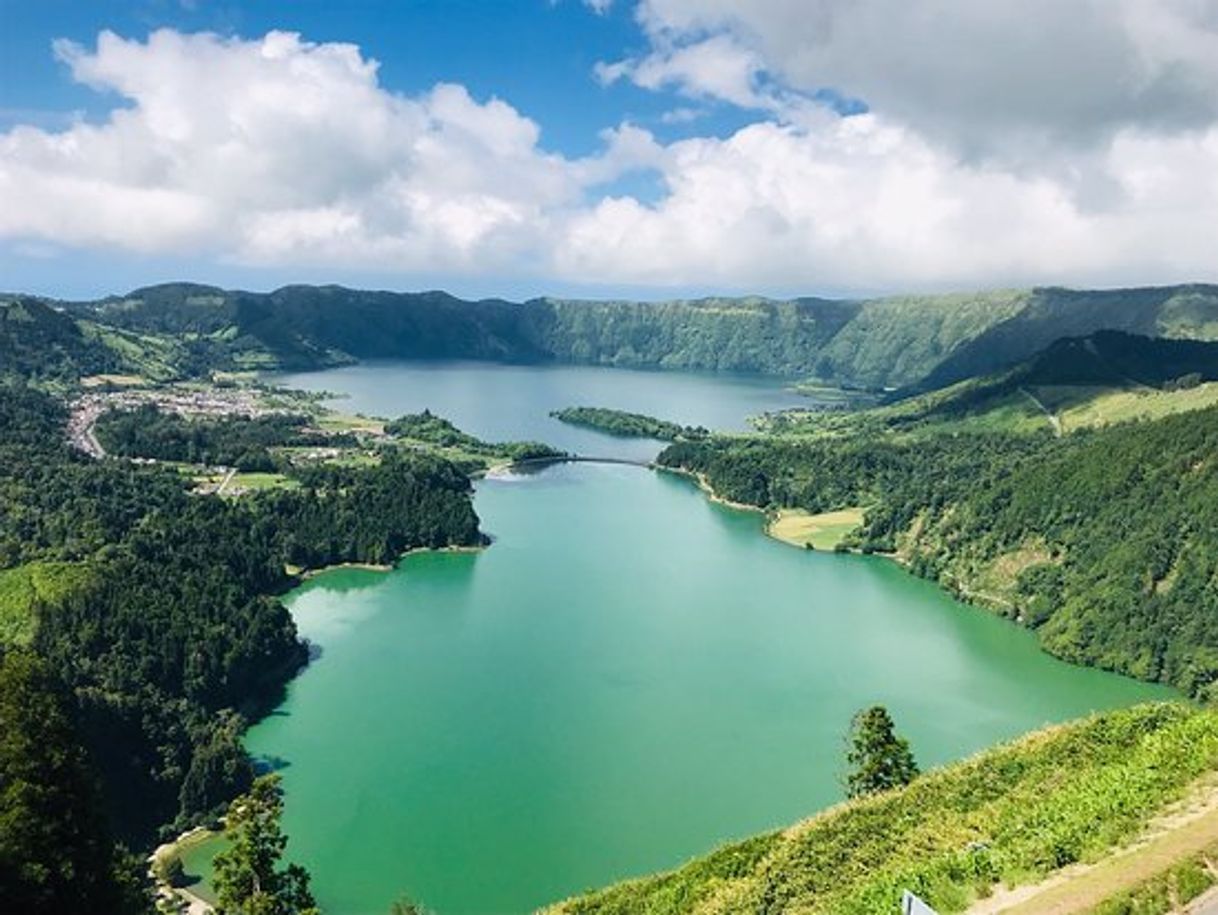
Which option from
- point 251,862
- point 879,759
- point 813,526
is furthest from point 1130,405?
point 251,862

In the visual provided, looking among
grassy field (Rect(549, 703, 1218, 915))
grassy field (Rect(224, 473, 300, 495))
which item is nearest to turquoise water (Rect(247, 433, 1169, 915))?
grassy field (Rect(549, 703, 1218, 915))

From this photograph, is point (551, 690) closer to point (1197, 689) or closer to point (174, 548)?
point (174, 548)

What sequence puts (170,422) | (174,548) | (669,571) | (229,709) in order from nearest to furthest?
(229,709)
(174,548)
(669,571)
(170,422)

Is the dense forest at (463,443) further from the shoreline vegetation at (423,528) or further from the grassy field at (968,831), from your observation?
the grassy field at (968,831)

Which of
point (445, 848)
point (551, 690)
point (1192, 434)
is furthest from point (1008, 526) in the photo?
point (445, 848)

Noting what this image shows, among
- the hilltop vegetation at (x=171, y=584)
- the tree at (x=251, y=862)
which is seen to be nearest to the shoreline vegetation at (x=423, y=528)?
the hilltop vegetation at (x=171, y=584)

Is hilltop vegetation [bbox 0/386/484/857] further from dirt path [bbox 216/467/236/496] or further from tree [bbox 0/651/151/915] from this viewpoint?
tree [bbox 0/651/151/915]
